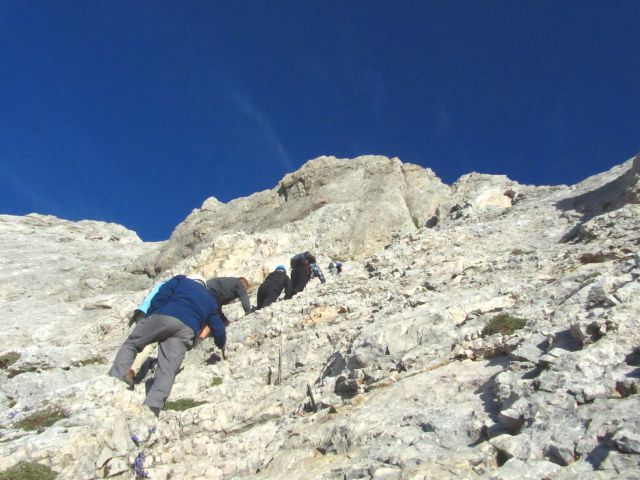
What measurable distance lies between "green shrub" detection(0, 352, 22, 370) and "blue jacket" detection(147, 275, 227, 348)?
6.63m

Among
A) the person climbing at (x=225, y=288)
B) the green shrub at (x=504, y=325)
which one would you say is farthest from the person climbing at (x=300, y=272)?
the green shrub at (x=504, y=325)

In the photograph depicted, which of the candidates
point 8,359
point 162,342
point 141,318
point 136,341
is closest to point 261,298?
point 141,318

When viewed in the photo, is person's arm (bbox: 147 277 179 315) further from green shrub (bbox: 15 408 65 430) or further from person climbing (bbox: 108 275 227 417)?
green shrub (bbox: 15 408 65 430)

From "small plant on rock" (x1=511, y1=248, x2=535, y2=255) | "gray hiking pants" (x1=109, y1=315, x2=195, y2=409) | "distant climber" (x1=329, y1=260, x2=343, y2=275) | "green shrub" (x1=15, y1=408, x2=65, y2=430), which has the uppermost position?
"distant climber" (x1=329, y1=260, x2=343, y2=275)

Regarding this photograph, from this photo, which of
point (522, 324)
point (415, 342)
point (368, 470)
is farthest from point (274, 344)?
point (368, 470)

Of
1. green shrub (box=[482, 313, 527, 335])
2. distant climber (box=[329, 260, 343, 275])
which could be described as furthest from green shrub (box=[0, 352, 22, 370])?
green shrub (box=[482, 313, 527, 335])

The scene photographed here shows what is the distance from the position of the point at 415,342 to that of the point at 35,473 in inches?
260

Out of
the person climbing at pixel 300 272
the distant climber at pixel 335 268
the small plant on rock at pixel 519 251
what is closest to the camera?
the small plant on rock at pixel 519 251

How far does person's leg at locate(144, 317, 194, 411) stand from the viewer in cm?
977

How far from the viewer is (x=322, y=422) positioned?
7.85 metres

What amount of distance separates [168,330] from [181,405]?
155cm

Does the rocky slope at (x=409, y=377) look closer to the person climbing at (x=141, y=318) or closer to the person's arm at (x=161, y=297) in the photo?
the person climbing at (x=141, y=318)

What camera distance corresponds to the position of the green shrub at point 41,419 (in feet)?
28.8

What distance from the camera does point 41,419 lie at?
8.97 m
